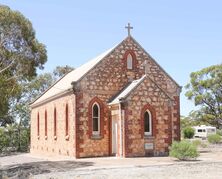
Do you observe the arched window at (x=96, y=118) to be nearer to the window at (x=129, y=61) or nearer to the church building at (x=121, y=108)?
the church building at (x=121, y=108)

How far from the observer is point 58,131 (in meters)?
32.9

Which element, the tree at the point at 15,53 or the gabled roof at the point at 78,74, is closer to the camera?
the tree at the point at 15,53

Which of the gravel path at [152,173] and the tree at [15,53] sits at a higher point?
the tree at [15,53]

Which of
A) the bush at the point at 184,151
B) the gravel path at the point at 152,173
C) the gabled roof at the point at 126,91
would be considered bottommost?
the gravel path at the point at 152,173

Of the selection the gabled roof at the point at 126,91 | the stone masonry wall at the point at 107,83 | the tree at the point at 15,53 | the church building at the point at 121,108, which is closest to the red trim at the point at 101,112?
the church building at the point at 121,108

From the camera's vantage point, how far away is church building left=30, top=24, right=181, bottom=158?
27.4 meters

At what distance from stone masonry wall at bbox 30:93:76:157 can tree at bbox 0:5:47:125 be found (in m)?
3.56

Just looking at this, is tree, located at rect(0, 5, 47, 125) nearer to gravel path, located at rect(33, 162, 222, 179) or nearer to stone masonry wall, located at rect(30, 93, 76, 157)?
stone masonry wall, located at rect(30, 93, 76, 157)

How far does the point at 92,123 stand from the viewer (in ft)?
93.1

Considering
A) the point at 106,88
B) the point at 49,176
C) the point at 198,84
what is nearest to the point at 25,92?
the point at 198,84

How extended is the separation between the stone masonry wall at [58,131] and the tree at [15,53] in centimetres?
356

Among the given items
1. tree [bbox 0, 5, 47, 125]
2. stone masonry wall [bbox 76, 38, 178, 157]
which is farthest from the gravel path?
tree [bbox 0, 5, 47, 125]

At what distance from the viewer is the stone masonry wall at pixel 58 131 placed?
28812 millimetres

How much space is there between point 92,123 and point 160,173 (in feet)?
36.5
